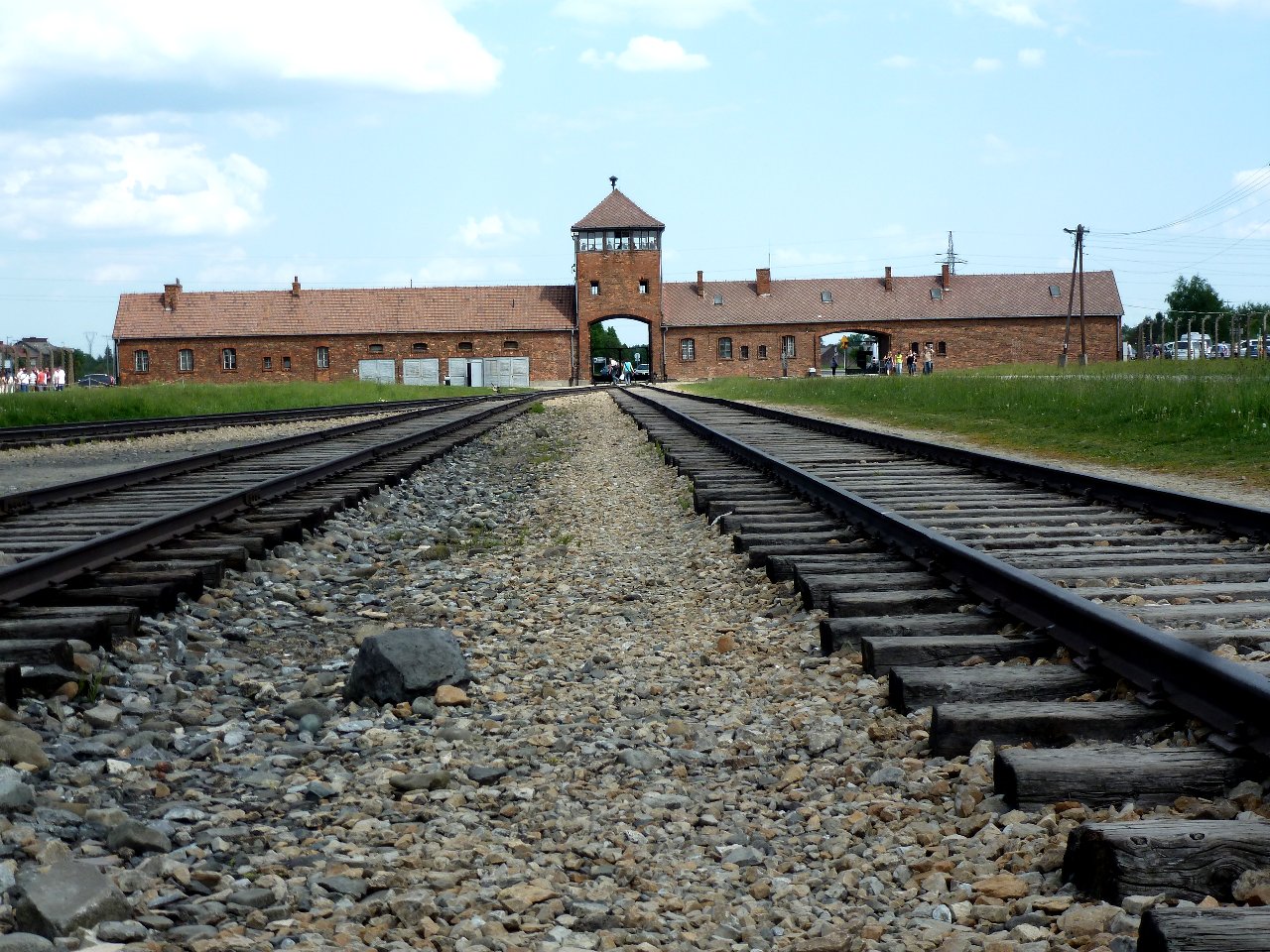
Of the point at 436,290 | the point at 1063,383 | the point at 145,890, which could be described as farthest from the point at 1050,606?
the point at 436,290

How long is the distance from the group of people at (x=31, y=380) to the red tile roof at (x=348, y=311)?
50.5 ft

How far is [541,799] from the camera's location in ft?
11.2

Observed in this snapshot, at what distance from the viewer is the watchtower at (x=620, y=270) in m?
73.9

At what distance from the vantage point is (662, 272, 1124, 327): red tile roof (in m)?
77.1

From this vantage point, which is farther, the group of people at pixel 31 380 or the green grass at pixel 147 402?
the group of people at pixel 31 380

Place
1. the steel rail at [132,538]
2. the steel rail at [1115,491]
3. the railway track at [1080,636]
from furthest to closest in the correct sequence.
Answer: the steel rail at [1115,491], the steel rail at [132,538], the railway track at [1080,636]

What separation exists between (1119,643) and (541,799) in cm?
171

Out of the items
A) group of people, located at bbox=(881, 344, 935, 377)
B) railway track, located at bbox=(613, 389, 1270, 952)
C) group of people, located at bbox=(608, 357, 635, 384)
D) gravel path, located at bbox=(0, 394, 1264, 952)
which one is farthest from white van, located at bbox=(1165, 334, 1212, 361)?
group of people, located at bbox=(608, 357, 635, 384)

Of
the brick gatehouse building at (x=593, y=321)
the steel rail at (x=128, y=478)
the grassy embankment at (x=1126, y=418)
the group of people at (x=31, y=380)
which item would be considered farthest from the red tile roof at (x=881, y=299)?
the steel rail at (x=128, y=478)

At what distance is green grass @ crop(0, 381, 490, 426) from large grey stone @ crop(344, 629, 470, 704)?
20.8 meters

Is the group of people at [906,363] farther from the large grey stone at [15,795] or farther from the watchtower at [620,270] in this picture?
the large grey stone at [15,795]

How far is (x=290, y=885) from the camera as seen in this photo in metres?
2.83

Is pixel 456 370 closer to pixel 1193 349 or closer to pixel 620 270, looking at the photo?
pixel 620 270

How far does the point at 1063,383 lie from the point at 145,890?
2110 centimetres
